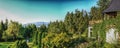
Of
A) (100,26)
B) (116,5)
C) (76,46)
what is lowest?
(76,46)

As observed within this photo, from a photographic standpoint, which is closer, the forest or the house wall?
the house wall

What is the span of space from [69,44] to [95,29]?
6.61 feet

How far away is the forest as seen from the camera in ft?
58.3

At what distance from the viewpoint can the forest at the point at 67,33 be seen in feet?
58.3

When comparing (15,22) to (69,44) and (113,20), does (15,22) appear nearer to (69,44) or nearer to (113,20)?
(69,44)

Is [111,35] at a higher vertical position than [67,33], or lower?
higher

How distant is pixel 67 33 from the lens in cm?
2822

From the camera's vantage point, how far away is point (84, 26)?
30.5 meters

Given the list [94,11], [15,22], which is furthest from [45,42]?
[15,22]

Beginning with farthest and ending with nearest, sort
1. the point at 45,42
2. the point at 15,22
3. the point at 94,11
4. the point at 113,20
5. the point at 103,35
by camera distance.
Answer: the point at 15,22 < the point at 94,11 < the point at 45,42 < the point at 103,35 < the point at 113,20

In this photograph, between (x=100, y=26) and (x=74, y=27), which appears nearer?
(x=100, y=26)

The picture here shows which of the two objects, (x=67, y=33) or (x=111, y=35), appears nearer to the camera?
(x=111, y=35)

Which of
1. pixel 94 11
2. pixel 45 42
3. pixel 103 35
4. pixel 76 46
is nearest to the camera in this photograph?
pixel 103 35

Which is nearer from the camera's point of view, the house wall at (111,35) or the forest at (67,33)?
the house wall at (111,35)
